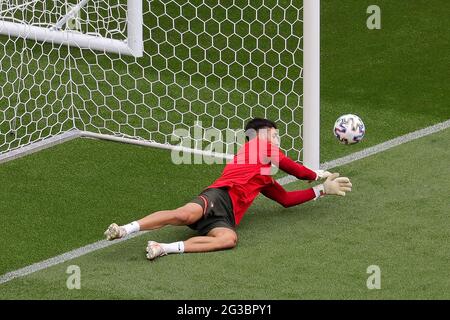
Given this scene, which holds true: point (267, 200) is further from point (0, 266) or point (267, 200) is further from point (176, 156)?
point (0, 266)

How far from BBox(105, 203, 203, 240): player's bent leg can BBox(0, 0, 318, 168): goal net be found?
152 cm

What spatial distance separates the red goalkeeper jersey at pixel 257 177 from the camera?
8.67m

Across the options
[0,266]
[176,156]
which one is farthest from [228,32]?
[0,266]

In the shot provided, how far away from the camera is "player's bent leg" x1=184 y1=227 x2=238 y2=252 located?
8.30 m

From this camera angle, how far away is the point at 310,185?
9398 millimetres

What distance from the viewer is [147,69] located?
11.2m

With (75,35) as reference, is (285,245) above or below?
below

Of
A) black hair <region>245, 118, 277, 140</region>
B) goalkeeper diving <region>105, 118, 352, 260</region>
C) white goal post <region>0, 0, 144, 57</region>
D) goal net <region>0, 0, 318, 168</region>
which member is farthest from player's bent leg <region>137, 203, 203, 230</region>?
white goal post <region>0, 0, 144, 57</region>

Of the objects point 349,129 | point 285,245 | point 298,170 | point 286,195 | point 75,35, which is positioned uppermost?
point 75,35

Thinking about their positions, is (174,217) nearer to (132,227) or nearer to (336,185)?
(132,227)

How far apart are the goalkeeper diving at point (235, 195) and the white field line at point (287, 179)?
0.30 m

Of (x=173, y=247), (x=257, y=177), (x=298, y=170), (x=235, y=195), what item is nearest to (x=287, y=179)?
(x=298, y=170)

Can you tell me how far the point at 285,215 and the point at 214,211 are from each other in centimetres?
61

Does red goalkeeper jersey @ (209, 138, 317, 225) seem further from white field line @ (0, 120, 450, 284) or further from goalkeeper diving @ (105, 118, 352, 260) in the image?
white field line @ (0, 120, 450, 284)
